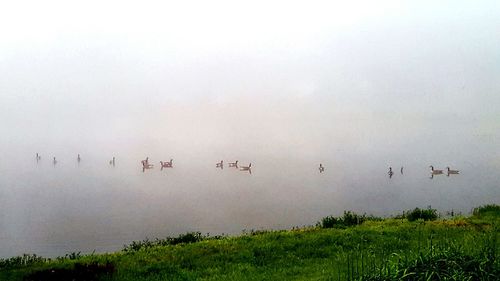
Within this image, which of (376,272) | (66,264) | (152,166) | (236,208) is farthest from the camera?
(152,166)

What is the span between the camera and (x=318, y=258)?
11766mm

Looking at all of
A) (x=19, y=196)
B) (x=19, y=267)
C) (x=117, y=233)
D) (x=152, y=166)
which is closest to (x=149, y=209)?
(x=117, y=233)

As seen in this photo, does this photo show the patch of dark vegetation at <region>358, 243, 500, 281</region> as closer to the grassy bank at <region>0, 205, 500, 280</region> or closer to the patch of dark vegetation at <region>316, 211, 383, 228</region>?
the grassy bank at <region>0, 205, 500, 280</region>

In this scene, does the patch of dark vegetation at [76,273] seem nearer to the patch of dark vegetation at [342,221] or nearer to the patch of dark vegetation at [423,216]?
the patch of dark vegetation at [342,221]

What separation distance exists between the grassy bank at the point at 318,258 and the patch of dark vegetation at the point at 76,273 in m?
0.02

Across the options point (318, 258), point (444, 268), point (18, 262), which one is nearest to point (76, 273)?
point (18, 262)

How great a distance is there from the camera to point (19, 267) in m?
11.9

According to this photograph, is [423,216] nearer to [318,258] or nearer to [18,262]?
[318,258]

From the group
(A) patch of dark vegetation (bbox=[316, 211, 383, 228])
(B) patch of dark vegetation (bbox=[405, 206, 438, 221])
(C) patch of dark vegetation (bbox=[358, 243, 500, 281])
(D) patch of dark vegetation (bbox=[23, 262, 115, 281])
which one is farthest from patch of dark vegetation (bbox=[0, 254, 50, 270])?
(B) patch of dark vegetation (bbox=[405, 206, 438, 221])

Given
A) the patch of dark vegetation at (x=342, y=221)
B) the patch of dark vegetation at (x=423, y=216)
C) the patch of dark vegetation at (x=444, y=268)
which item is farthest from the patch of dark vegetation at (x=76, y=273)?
the patch of dark vegetation at (x=423, y=216)

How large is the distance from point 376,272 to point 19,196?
34.8m

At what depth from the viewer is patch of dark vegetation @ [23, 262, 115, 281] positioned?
10562 millimetres

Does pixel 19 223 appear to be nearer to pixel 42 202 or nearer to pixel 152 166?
pixel 42 202

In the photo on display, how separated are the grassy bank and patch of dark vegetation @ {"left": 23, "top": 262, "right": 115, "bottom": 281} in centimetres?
2
